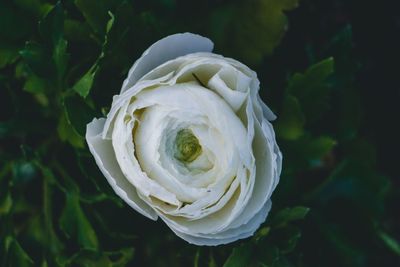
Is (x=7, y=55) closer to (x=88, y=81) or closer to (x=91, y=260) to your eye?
(x=88, y=81)

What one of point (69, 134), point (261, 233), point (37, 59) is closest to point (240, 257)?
point (261, 233)

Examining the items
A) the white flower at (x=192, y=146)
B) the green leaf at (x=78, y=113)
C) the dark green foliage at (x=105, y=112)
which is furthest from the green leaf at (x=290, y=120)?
the green leaf at (x=78, y=113)

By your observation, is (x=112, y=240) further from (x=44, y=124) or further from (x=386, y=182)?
(x=386, y=182)

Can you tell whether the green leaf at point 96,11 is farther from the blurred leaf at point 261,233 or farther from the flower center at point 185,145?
the blurred leaf at point 261,233

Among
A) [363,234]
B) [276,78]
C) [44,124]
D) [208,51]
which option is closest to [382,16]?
[276,78]

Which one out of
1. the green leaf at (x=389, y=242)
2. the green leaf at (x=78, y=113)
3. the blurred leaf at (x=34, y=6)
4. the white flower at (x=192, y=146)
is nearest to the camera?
the white flower at (x=192, y=146)

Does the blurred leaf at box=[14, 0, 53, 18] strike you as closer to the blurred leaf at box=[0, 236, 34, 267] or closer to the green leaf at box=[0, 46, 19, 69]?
the green leaf at box=[0, 46, 19, 69]

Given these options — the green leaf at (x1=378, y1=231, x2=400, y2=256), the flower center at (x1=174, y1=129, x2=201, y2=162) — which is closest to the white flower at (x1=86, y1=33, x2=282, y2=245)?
the flower center at (x1=174, y1=129, x2=201, y2=162)
